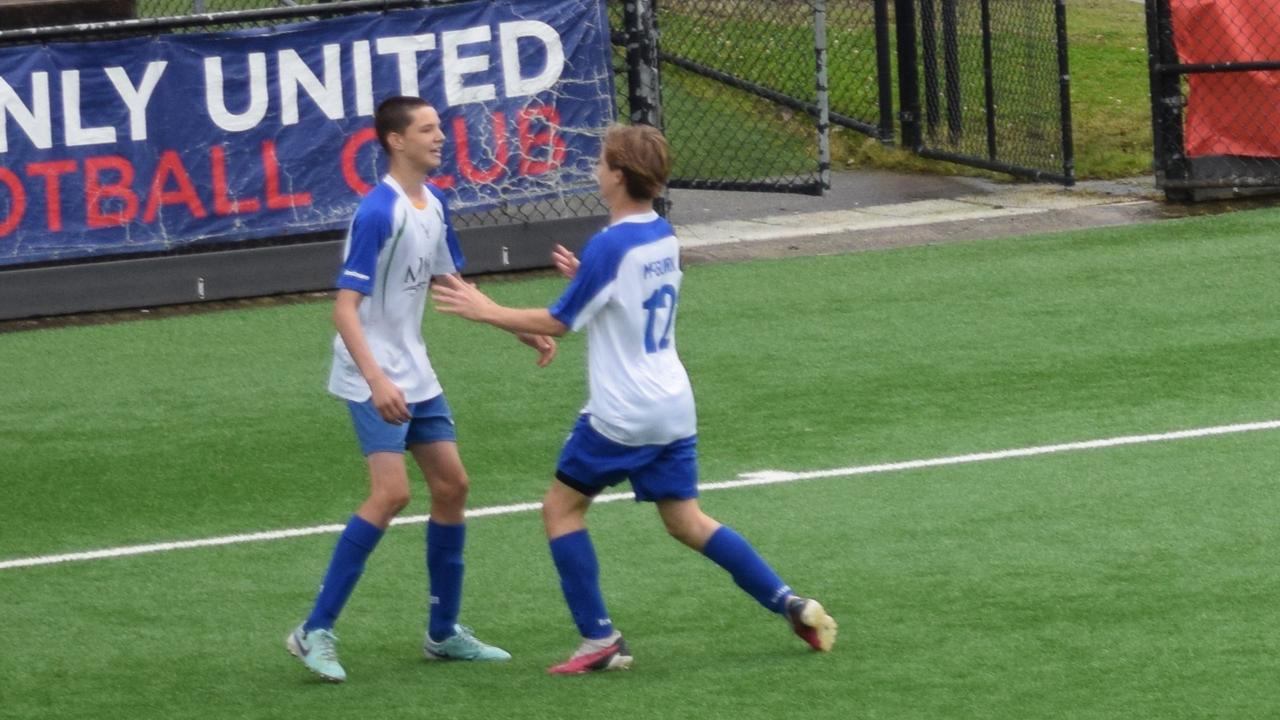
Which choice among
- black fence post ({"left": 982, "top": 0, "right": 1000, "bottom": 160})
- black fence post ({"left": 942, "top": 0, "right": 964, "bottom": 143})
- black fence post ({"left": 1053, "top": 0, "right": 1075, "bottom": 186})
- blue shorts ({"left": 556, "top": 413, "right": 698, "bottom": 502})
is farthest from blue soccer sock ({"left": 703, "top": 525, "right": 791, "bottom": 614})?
black fence post ({"left": 942, "top": 0, "right": 964, "bottom": 143})

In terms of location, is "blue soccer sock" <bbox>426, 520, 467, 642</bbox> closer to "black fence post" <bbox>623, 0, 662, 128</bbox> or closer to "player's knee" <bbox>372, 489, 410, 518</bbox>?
"player's knee" <bbox>372, 489, 410, 518</bbox>

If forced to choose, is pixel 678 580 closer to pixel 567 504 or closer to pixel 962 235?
pixel 567 504

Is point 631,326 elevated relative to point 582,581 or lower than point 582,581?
elevated

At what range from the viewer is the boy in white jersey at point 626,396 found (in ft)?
17.9

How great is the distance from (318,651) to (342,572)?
0.23 meters

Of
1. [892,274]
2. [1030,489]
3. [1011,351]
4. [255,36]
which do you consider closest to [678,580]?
[1030,489]

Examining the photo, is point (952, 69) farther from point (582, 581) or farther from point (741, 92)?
point (582, 581)

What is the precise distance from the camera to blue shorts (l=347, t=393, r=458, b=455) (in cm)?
573

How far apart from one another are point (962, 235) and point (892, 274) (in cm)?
131

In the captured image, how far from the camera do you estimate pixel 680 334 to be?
34.9 feet

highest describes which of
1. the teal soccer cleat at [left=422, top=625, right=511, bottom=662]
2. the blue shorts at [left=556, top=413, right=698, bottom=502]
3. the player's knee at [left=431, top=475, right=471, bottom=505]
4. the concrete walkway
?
the concrete walkway

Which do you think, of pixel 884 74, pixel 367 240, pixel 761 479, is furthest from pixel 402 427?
pixel 884 74

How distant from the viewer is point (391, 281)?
5.75 m

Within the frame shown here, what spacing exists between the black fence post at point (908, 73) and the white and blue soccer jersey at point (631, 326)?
1012 cm
